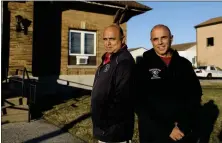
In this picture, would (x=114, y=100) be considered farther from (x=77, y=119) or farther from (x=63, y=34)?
(x=63, y=34)

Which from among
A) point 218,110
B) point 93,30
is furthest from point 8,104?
point 93,30

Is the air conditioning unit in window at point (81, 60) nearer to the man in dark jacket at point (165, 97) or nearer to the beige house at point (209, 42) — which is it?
the man in dark jacket at point (165, 97)

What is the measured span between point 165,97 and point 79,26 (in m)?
10.4

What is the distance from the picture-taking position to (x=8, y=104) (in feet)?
22.8

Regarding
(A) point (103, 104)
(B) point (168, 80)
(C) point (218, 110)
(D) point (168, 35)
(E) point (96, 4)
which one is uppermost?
(E) point (96, 4)

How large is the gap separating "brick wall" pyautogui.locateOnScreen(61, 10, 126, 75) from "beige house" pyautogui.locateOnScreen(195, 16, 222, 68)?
26.9 metres

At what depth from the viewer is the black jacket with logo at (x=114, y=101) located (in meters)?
2.36

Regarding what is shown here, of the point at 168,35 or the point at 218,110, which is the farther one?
the point at 218,110

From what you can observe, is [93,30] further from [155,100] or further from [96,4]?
[155,100]

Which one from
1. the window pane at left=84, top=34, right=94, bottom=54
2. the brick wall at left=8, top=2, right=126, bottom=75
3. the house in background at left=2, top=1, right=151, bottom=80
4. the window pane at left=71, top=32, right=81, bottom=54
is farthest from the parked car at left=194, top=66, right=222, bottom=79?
the window pane at left=71, top=32, right=81, bottom=54

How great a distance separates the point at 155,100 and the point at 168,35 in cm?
68

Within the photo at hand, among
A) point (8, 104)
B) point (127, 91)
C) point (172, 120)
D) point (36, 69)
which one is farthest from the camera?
point (36, 69)

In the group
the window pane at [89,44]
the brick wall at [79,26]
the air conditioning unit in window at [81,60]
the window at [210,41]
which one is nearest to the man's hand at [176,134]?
the brick wall at [79,26]

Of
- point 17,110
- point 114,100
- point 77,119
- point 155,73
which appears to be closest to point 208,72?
point 77,119
